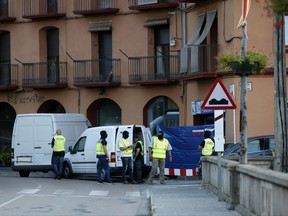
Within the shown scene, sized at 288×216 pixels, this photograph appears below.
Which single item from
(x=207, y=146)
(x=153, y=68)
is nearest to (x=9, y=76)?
(x=153, y=68)

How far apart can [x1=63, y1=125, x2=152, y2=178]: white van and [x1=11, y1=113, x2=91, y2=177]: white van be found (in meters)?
1.23

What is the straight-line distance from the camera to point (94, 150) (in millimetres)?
29000

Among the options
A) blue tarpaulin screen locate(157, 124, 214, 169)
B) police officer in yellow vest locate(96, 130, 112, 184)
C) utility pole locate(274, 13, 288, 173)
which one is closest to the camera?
utility pole locate(274, 13, 288, 173)

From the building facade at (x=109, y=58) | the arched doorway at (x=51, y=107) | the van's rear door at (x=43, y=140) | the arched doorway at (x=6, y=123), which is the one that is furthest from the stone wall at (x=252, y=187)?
the arched doorway at (x=6, y=123)

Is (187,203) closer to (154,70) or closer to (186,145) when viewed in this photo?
(186,145)

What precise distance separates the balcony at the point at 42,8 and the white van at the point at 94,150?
1072 cm

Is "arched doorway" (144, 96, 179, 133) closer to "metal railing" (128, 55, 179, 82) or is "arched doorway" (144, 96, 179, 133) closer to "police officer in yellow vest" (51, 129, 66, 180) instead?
"metal railing" (128, 55, 179, 82)

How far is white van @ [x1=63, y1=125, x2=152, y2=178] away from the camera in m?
28.1

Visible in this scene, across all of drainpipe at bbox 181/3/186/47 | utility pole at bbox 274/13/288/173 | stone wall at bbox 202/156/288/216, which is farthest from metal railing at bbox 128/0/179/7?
utility pole at bbox 274/13/288/173

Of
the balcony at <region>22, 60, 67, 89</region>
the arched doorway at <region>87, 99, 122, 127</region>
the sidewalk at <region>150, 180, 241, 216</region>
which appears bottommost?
the sidewalk at <region>150, 180, 241, 216</region>

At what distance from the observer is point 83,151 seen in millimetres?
29453

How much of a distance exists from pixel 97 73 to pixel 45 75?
304 centimetres

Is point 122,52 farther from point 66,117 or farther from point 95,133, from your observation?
point 95,133

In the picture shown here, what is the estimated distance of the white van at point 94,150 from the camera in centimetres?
2814
